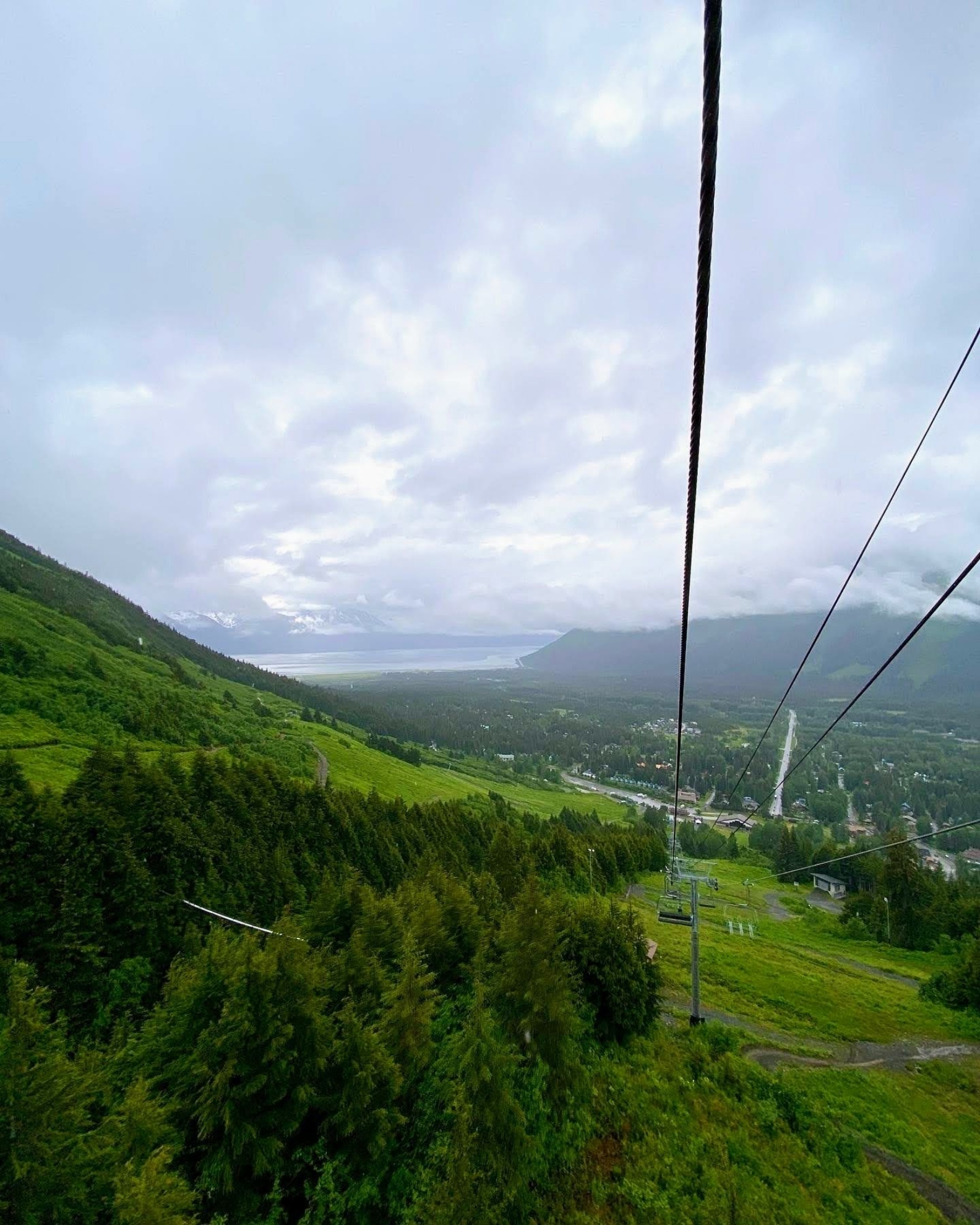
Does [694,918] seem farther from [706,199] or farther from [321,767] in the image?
[321,767]

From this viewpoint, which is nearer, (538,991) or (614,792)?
(538,991)

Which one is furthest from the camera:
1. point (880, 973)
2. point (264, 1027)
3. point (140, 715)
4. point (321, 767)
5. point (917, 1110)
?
point (321, 767)

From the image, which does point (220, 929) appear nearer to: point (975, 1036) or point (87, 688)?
point (975, 1036)

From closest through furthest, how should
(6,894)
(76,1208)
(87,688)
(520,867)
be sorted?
(76,1208)
(6,894)
(520,867)
(87,688)

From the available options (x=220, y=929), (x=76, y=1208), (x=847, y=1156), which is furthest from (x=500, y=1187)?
(x=847, y=1156)

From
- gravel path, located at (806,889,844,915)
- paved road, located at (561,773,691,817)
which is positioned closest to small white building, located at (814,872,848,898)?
gravel path, located at (806,889,844,915)

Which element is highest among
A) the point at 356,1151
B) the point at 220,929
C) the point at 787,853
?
the point at 220,929

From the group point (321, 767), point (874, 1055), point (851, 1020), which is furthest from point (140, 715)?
point (874, 1055)
